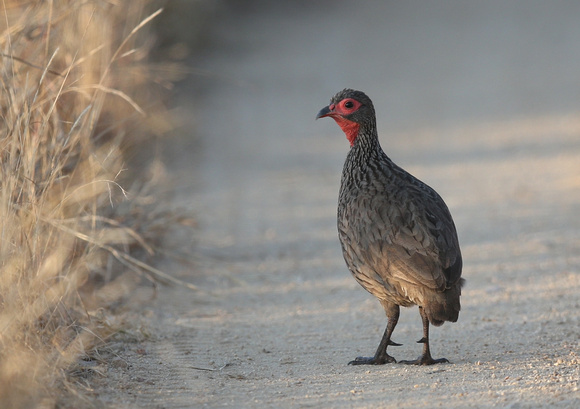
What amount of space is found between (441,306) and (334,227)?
3626mm

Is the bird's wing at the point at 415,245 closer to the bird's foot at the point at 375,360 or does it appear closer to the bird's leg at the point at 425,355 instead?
the bird's leg at the point at 425,355

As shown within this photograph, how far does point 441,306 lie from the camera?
14.2 feet

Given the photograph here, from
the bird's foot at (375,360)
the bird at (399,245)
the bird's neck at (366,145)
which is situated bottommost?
the bird's foot at (375,360)

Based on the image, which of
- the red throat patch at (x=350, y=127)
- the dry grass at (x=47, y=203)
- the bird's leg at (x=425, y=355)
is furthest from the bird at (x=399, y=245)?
the dry grass at (x=47, y=203)

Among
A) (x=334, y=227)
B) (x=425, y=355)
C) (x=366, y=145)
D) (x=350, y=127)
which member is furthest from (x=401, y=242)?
(x=334, y=227)

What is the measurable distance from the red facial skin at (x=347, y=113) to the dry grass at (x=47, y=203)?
1.20 metres

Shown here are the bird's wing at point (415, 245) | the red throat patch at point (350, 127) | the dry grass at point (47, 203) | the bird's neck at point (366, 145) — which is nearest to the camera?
the dry grass at point (47, 203)

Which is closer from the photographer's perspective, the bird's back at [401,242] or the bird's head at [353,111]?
the bird's back at [401,242]

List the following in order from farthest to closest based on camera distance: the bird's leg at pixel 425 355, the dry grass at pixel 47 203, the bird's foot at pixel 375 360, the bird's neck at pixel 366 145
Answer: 1. the bird's neck at pixel 366 145
2. the bird's foot at pixel 375 360
3. the bird's leg at pixel 425 355
4. the dry grass at pixel 47 203

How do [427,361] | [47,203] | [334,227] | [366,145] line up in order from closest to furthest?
[427,361] → [47,203] → [366,145] → [334,227]

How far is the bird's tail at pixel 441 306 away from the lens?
14.2 ft

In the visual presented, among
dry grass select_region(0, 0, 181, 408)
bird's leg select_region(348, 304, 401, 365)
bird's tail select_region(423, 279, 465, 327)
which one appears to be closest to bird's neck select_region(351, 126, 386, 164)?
bird's leg select_region(348, 304, 401, 365)

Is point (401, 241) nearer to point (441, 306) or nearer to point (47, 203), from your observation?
point (441, 306)

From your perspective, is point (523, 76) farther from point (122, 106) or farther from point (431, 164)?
point (122, 106)
